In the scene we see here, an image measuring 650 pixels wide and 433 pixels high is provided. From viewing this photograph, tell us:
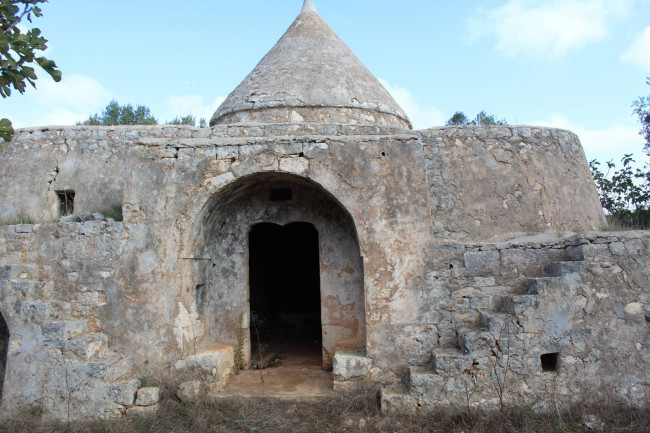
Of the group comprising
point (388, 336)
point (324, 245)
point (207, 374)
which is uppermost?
point (324, 245)

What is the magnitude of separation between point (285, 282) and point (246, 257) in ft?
14.1

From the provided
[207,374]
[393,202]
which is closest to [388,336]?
[393,202]

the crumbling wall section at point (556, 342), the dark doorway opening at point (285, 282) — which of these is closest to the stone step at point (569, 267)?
the crumbling wall section at point (556, 342)

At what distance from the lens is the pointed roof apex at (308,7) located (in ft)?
33.4

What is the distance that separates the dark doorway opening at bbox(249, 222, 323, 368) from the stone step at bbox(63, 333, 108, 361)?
3695mm

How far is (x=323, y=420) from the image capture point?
505cm

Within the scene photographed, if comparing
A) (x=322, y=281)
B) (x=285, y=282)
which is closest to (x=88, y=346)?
(x=322, y=281)

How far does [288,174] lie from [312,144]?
49 centimetres

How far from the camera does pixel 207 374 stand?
5.63 meters

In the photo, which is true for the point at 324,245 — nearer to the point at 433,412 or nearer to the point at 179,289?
the point at 179,289

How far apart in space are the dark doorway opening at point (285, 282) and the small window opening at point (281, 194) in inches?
94.7

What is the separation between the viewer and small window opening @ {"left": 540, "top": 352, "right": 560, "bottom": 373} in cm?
508

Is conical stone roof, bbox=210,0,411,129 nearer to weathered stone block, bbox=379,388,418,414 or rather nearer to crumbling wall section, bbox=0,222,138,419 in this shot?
crumbling wall section, bbox=0,222,138,419

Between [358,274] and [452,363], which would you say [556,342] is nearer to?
[452,363]
